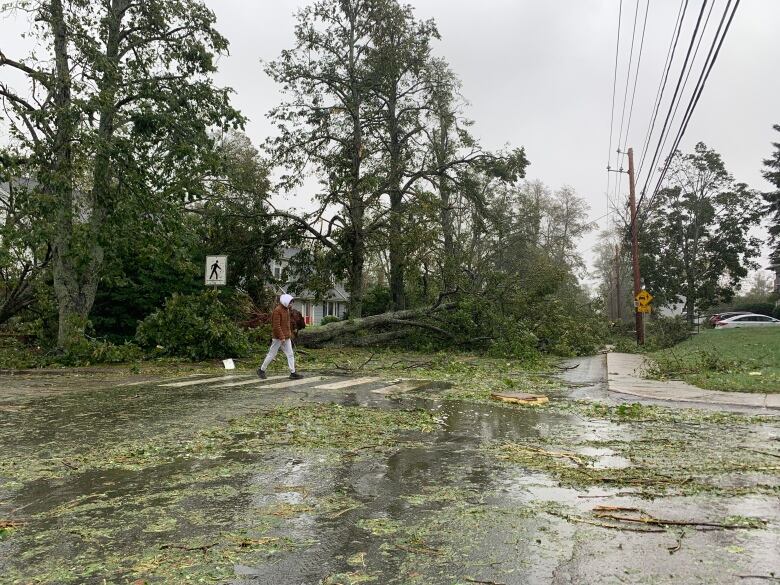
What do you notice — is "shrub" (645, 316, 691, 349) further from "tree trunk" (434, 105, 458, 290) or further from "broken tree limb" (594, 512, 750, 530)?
"broken tree limb" (594, 512, 750, 530)

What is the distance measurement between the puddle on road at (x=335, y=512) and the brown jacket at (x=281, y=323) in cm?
571

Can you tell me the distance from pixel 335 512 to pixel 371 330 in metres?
18.4

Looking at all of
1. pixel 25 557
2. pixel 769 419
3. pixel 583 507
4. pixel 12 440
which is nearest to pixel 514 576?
pixel 583 507

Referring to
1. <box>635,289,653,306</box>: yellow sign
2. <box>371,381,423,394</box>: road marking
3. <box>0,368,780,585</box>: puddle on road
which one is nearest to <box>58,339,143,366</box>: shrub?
<box>371,381,423,394</box>: road marking

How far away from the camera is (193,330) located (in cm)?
1625

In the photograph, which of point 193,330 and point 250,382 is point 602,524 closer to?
point 250,382

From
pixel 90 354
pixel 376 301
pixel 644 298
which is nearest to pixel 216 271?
pixel 90 354

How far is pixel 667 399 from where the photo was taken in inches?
388

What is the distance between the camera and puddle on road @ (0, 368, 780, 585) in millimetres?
3137

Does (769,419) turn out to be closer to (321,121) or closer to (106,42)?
(106,42)

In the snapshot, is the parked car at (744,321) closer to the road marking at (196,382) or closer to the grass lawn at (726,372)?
the grass lawn at (726,372)

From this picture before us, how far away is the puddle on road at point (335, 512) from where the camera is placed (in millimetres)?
3137

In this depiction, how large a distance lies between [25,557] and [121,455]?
98.2 inches

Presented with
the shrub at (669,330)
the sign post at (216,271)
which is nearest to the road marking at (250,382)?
the sign post at (216,271)
